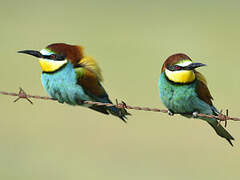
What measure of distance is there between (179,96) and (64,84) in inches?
33.1

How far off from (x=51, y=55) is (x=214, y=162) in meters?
2.92

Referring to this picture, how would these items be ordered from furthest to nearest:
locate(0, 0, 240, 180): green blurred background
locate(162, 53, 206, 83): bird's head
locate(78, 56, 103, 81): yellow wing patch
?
locate(0, 0, 240, 180): green blurred background < locate(78, 56, 103, 81): yellow wing patch < locate(162, 53, 206, 83): bird's head

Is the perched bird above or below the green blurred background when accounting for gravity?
above

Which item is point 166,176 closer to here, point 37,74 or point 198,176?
point 198,176

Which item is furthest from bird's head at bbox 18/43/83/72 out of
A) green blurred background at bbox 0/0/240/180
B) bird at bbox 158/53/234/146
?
green blurred background at bbox 0/0/240/180

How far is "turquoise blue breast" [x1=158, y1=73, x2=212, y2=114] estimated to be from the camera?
4.48m

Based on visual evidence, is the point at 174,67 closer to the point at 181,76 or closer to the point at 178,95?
the point at 181,76

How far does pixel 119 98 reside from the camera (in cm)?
859

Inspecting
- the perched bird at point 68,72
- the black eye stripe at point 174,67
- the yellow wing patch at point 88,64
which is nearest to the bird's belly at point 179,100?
the black eye stripe at point 174,67

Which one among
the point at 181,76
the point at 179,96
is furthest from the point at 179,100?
the point at 181,76

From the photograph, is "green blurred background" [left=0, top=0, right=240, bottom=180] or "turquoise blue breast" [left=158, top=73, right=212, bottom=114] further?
"green blurred background" [left=0, top=0, right=240, bottom=180]

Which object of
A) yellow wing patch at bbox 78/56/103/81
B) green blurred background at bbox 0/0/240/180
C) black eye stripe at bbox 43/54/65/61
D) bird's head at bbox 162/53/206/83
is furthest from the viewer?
green blurred background at bbox 0/0/240/180

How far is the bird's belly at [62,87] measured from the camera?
4.71m

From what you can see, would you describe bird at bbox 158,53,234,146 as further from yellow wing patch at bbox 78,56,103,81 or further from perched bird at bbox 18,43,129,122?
yellow wing patch at bbox 78,56,103,81
